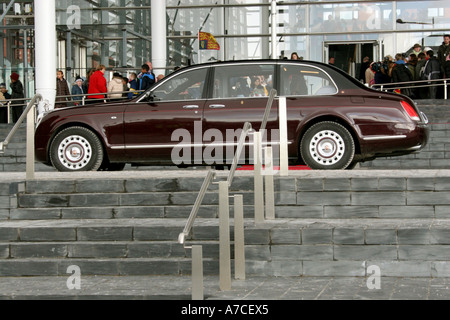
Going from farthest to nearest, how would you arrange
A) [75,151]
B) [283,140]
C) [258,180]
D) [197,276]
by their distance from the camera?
[75,151], [283,140], [258,180], [197,276]

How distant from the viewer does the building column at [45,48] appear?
21.8m

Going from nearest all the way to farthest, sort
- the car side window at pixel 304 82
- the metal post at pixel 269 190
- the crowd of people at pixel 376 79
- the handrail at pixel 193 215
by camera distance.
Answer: the handrail at pixel 193 215 < the metal post at pixel 269 190 < the car side window at pixel 304 82 < the crowd of people at pixel 376 79

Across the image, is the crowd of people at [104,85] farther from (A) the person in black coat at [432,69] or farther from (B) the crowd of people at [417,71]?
(A) the person in black coat at [432,69]

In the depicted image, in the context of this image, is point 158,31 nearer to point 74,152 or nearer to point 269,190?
point 74,152

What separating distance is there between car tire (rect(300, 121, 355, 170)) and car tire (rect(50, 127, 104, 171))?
2911mm

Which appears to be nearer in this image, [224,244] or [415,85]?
[224,244]

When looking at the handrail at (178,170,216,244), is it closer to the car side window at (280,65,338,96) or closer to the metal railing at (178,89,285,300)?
the metal railing at (178,89,285,300)

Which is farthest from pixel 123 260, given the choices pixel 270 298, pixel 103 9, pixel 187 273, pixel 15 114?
pixel 103 9

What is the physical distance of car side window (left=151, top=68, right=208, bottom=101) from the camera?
1292 centimetres

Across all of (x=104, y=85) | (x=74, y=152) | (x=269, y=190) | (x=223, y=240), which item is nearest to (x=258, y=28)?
(x=104, y=85)

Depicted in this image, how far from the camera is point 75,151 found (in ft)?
42.7

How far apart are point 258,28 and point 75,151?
21.9 m

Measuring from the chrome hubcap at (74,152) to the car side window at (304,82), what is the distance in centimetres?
286

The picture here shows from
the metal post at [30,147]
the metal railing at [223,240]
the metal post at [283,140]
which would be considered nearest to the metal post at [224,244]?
the metal railing at [223,240]
